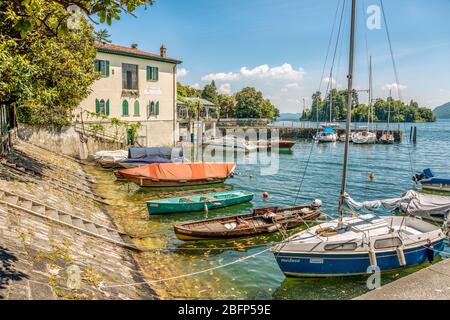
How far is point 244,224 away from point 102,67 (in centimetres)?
3045

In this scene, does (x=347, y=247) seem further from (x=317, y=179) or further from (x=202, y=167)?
(x=317, y=179)

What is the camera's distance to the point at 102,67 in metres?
40.5

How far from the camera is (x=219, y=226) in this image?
17953 millimetres

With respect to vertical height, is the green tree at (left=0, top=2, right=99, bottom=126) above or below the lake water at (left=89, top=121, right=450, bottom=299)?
above

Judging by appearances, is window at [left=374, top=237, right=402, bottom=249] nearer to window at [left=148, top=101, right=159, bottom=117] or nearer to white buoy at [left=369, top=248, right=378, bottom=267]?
white buoy at [left=369, top=248, right=378, bottom=267]

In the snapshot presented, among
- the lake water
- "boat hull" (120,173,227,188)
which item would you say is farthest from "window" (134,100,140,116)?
"boat hull" (120,173,227,188)

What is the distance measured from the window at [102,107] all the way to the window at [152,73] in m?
6.98

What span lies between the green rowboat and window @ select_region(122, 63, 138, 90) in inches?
1007

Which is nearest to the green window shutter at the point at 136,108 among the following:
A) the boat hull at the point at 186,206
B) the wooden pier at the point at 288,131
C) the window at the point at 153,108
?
the window at the point at 153,108

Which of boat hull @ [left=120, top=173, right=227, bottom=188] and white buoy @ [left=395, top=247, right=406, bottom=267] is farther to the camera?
boat hull @ [left=120, top=173, right=227, bottom=188]

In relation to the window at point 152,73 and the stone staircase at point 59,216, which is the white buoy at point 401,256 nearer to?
the stone staircase at point 59,216

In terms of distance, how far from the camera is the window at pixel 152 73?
45.4 metres

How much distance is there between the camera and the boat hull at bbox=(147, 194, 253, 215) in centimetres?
2112
